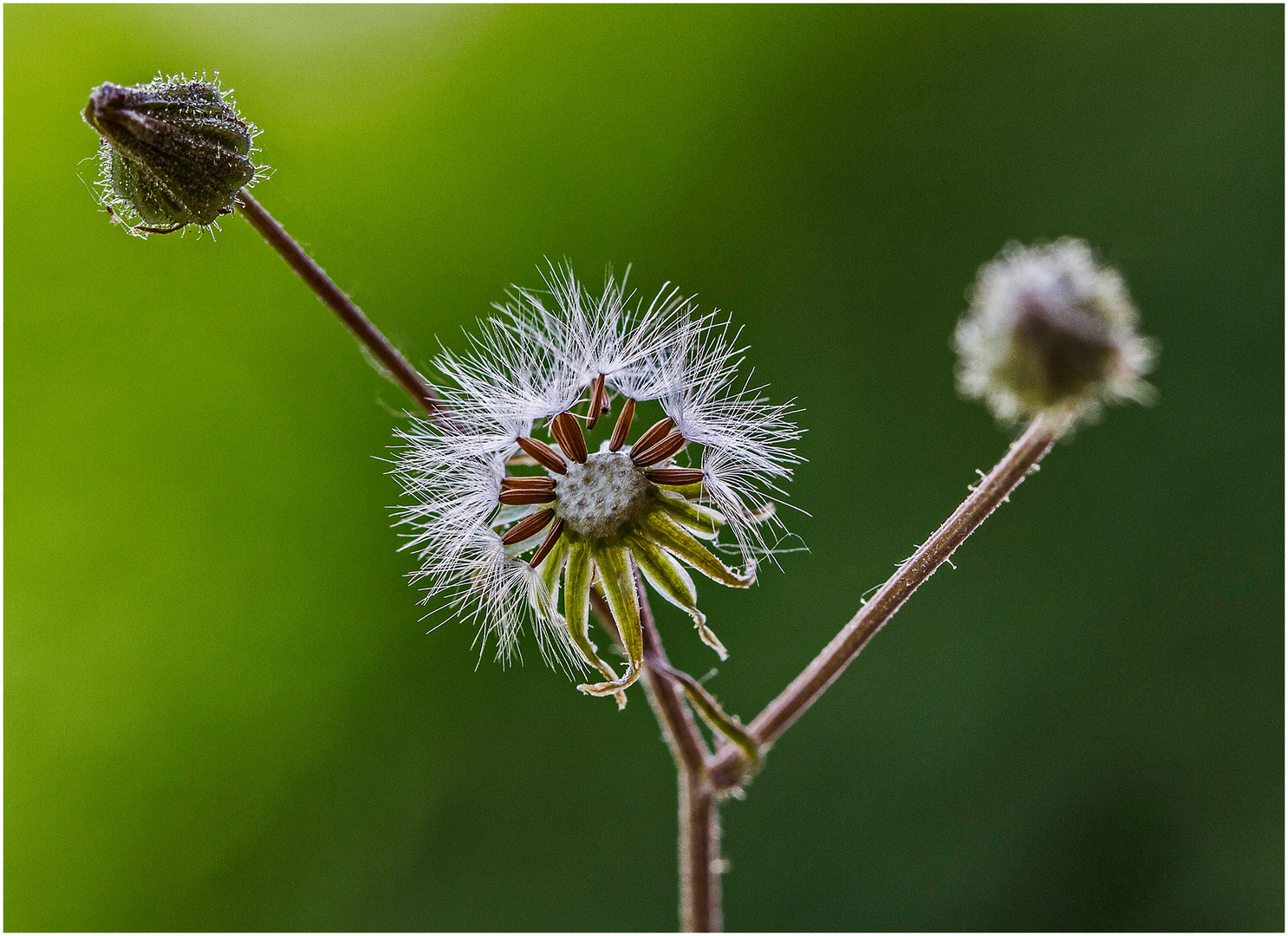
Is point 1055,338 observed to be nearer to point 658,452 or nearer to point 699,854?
point 658,452

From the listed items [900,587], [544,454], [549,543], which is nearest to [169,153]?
[544,454]

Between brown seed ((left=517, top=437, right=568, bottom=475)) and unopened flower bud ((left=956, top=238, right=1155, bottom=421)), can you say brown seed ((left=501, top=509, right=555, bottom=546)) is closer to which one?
brown seed ((left=517, top=437, right=568, bottom=475))

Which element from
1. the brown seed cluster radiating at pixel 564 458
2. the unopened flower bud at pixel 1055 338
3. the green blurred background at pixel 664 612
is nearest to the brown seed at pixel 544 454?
the brown seed cluster radiating at pixel 564 458

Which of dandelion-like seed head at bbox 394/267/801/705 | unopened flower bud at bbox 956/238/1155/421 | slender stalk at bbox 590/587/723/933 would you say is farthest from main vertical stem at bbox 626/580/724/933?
unopened flower bud at bbox 956/238/1155/421

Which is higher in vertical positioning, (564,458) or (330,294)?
(330,294)

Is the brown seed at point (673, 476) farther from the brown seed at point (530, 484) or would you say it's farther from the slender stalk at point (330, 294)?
the slender stalk at point (330, 294)

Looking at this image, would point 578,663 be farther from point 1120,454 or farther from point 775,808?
point 1120,454
